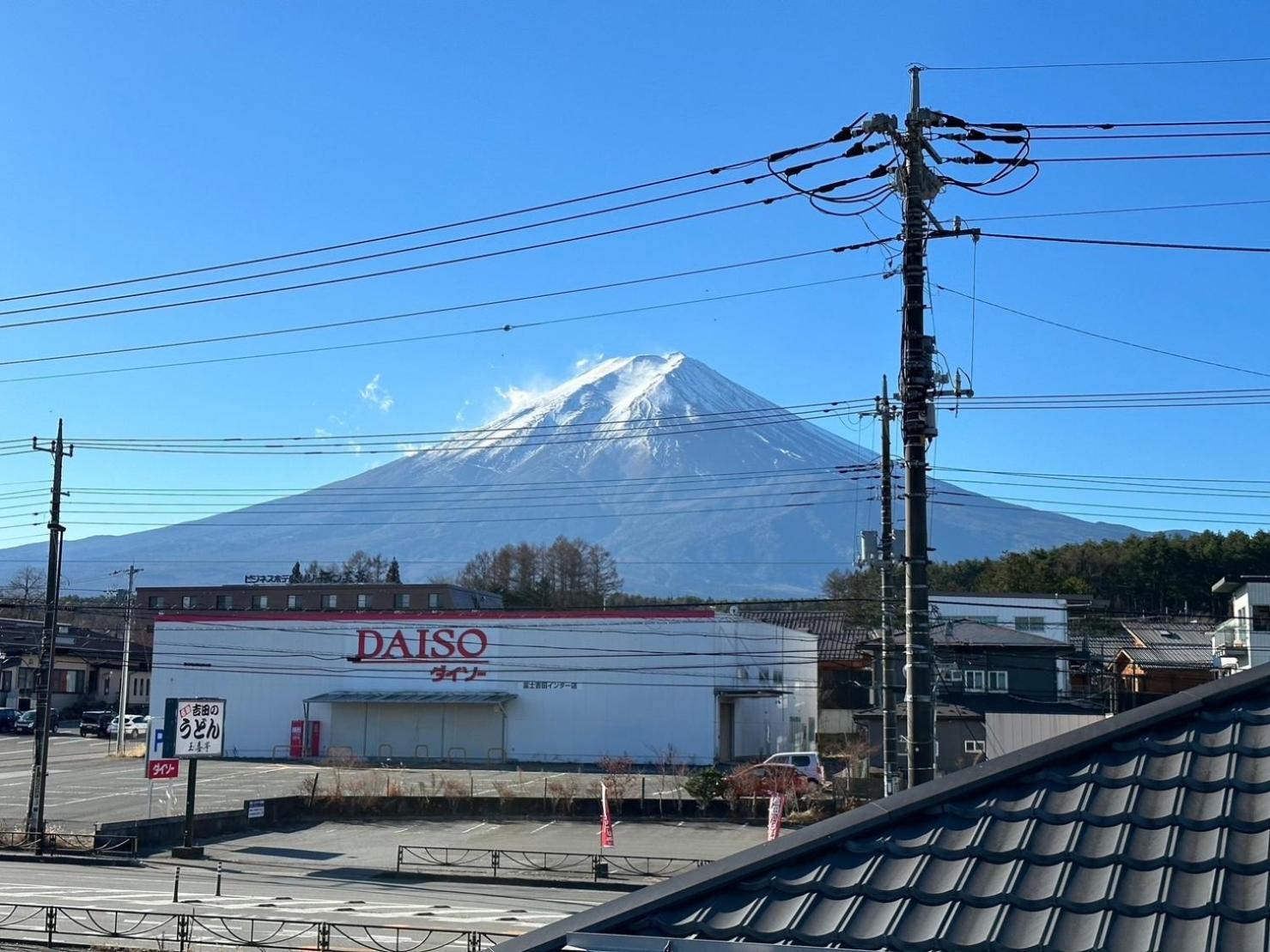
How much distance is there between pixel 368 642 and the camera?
2445 inches

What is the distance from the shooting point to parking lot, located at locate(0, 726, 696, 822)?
40.8 m

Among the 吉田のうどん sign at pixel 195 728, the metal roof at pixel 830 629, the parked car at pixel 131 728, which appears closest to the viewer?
→ the 吉田のうどん sign at pixel 195 728

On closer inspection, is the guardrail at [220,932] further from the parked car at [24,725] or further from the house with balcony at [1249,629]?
the parked car at [24,725]

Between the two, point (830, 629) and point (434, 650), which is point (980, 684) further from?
point (830, 629)

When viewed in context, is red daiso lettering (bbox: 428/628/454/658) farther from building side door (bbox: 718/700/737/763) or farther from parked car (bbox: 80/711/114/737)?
parked car (bbox: 80/711/114/737)

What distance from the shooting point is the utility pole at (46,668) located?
105 ft

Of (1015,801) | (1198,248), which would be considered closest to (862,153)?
(1198,248)

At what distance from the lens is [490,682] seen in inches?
2359

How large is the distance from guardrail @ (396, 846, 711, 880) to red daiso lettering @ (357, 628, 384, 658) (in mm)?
30178

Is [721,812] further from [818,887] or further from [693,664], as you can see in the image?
[818,887]

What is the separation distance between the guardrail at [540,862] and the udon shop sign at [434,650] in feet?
90.9

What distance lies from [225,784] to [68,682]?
168ft

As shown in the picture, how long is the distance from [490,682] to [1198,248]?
47894mm

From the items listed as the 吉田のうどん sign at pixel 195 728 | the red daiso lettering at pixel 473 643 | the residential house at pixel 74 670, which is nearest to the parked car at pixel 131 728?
the residential house at pixel 74 670
